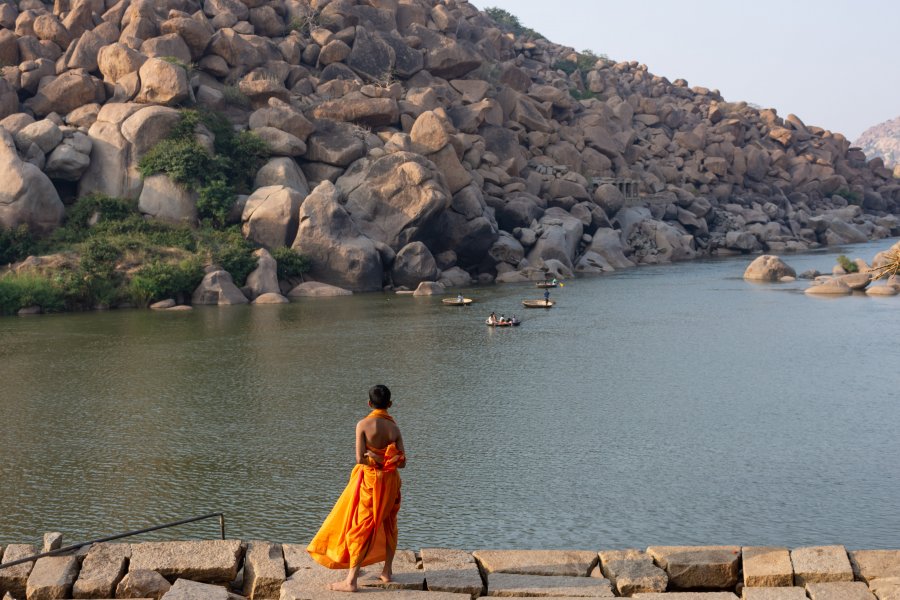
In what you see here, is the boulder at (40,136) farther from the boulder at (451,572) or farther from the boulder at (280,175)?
the boulder at (451,572)

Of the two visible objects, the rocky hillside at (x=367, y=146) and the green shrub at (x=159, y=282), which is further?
the rocky hillside at (x=367, y=146)

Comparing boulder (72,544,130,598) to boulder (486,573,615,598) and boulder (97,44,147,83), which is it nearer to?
boulder (486,573,615,598)

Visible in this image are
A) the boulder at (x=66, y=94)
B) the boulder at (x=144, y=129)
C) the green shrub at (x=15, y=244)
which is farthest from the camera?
the boulder at (x=66, y=94)

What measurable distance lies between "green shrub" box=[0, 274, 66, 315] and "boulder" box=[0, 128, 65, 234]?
388 cm

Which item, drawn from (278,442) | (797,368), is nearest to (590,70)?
(797,368)

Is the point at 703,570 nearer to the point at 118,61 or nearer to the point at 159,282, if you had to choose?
the point at 159,282

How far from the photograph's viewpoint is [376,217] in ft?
167

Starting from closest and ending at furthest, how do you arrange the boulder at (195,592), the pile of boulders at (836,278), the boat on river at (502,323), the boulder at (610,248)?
the boulder at (195,592) → the boat on river at (502,323) → the pile of boulders at (836,278) → the boulder at (610,248)

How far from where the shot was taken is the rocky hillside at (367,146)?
4834cm

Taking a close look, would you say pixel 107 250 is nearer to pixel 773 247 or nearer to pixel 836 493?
pixel 836 493

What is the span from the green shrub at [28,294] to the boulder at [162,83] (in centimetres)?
1334

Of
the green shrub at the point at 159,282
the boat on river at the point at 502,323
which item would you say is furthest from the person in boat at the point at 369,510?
the green shrub at the point at 159,282

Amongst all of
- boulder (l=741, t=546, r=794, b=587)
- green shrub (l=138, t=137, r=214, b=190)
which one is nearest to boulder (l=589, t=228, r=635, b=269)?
green shrub (l=138, t=137, r=214, b=190)

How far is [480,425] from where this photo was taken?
20.6 meters
